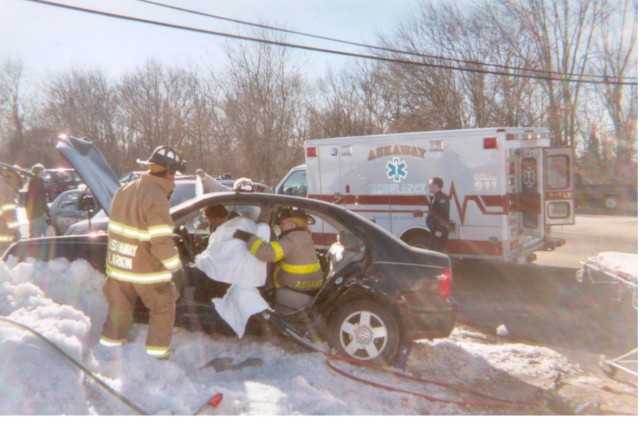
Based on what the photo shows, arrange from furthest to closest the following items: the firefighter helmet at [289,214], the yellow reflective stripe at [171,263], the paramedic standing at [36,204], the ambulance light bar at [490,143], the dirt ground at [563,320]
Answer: the paramedic standing at [36,204] → the ambulance light bar at [490,143] → the firefighter helmet at [289,214] → the dirt ground at [563,320] → the yellow reflective stripe at [171,263]

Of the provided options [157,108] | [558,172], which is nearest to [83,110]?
[157,108]

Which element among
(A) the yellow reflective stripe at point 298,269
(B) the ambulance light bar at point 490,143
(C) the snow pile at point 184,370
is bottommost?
(C) the snow pile at point 184,370

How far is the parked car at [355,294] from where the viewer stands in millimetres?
4965

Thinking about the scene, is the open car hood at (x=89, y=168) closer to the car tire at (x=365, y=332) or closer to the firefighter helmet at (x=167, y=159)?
the firefighter helmet at (x=167, y=159)

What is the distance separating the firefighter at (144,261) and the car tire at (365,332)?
4.58 feet

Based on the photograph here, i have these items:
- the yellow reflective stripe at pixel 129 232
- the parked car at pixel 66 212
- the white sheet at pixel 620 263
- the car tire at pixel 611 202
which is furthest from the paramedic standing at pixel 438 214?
the car tire at pixel 611 202

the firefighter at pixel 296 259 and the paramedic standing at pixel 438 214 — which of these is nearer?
the firefighter at pixel 296 259

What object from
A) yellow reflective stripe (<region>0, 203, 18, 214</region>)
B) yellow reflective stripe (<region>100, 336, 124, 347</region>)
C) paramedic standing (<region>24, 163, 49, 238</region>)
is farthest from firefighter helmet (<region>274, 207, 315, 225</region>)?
paramedic standing (<region>24, 163, 49, 238</region>)

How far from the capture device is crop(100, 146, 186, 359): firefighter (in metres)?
4.30

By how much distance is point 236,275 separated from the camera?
200 inches

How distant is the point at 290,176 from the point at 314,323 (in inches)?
294

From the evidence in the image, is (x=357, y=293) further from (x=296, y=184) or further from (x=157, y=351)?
(x=296, y=184)
